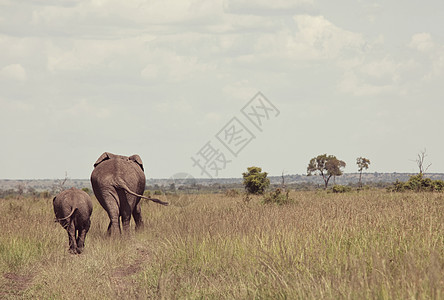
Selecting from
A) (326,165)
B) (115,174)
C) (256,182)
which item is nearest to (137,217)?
(115,174)

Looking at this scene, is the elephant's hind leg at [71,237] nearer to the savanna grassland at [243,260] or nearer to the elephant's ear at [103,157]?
the savanna grassland at [243,260]

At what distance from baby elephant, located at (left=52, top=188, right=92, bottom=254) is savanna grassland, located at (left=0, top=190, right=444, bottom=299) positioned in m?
0.24

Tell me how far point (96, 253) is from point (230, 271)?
11.8 feet

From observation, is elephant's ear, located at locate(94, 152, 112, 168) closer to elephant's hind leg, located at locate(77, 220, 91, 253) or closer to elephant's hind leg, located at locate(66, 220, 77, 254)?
elephant's hind leg, located at locate(77, 220, 91, 253)

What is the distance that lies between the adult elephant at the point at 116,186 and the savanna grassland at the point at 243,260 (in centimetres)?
67

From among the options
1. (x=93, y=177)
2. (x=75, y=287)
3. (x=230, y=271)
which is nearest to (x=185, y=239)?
(x=230, y=271)

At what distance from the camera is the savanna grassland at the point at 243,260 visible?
500cm

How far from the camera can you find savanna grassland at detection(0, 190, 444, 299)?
16.4ft

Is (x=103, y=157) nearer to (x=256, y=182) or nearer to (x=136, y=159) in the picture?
(x=136, y=159)

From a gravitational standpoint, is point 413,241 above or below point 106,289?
above

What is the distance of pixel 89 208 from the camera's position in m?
10.7

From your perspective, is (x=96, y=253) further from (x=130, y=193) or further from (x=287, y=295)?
(x=287, y=295)

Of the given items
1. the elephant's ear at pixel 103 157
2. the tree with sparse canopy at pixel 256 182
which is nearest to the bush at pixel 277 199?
the elephant's ear at pixel 103 157

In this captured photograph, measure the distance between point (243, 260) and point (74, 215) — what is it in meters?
4.45
